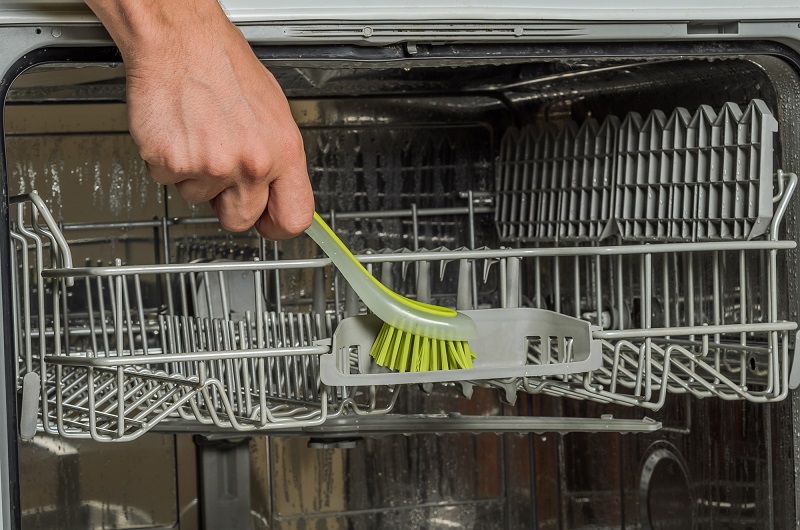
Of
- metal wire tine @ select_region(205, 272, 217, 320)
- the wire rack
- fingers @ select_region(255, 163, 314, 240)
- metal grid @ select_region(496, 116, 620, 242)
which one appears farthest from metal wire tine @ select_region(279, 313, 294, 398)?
metal grid @ select_region(496, 116, 620, 242)

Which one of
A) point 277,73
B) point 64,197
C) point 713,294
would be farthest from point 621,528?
point 64,197

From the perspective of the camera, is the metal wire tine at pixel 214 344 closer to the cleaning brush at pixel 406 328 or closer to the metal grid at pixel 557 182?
the cleaning brush at pixel 406 328

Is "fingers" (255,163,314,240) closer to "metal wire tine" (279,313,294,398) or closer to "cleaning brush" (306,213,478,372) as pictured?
"cleaning brush" (306,213,478,372)

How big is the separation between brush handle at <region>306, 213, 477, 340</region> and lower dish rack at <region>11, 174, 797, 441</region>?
0.06ft

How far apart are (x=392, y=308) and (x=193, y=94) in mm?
269

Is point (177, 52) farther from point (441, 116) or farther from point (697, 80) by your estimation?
point (441, 116)

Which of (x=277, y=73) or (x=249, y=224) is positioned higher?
(x=277, y=73)

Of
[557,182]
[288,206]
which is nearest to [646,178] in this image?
[557,182]

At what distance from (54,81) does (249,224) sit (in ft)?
1.43

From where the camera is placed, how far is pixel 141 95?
0.79 meters

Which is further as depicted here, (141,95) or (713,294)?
(713,294)

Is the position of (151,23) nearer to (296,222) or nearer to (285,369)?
(296,222)

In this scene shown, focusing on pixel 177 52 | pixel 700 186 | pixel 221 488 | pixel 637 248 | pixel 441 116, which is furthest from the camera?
pixel 441 116

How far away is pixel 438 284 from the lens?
1622mm
